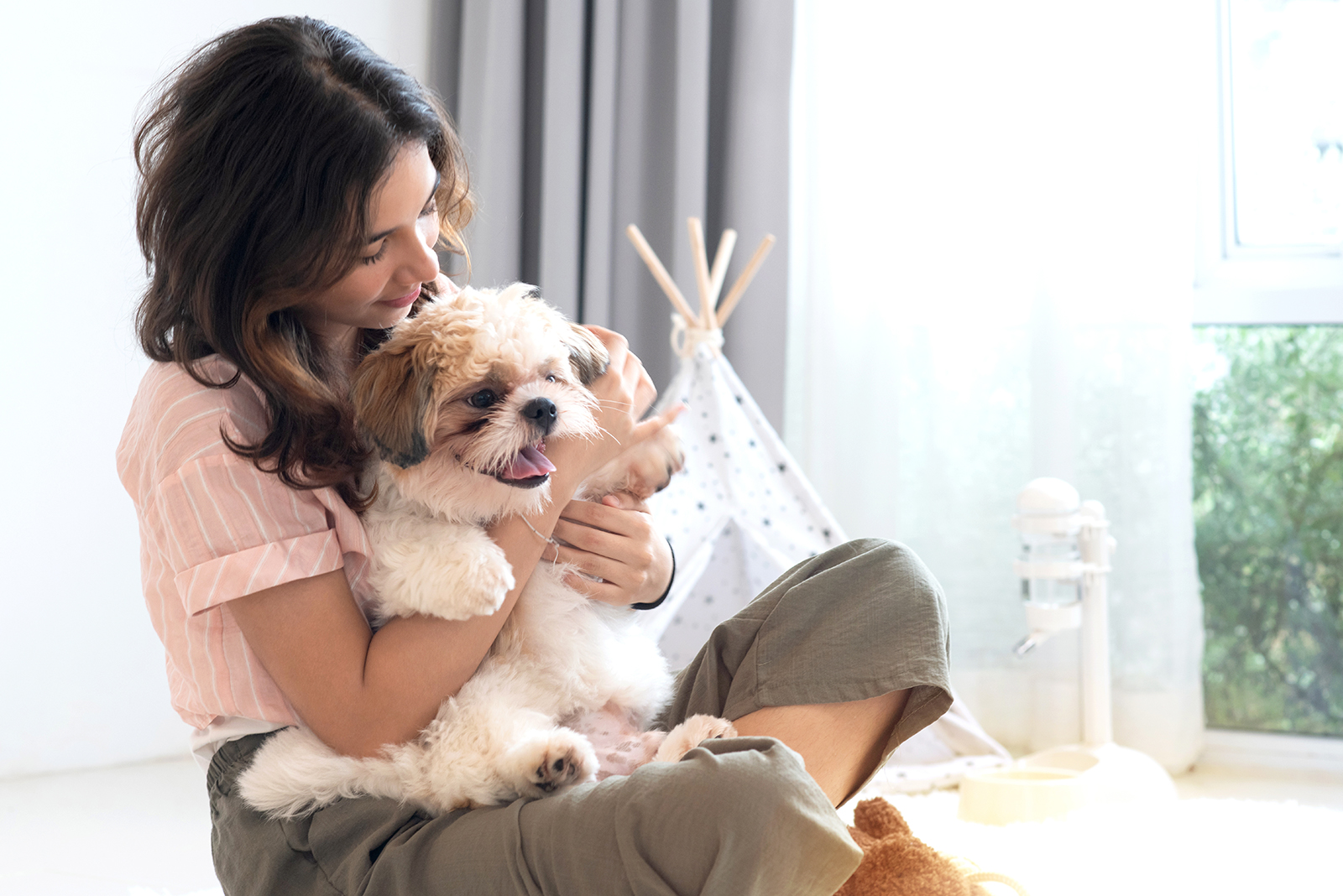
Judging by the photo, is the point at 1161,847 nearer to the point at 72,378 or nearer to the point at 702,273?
the point at 702,273

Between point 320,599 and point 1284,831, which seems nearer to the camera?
point 320,599

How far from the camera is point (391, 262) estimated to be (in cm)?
117

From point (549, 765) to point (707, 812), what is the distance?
0.65 feet

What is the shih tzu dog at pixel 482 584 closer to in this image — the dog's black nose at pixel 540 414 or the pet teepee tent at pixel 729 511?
the dog's black nose at pixel 540 414

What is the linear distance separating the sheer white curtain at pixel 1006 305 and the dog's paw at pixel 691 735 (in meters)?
1.76

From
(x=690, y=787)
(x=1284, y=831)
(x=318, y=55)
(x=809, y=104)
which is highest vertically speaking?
(x=809, y=104)

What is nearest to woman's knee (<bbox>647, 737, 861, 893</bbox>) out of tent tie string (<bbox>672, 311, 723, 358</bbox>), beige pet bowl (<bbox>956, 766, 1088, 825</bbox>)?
beige pet bowl (<bbox>956, 766, 1088, 825</bbox>)

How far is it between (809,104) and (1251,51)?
1.18 m

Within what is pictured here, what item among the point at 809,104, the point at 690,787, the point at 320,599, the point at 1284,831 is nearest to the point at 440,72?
the point at 809,104

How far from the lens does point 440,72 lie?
3092 millimetres

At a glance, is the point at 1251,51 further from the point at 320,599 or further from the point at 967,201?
the point at 320,599

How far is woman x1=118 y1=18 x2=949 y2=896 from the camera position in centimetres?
100

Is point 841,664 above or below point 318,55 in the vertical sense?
below

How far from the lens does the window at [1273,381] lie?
267cm
